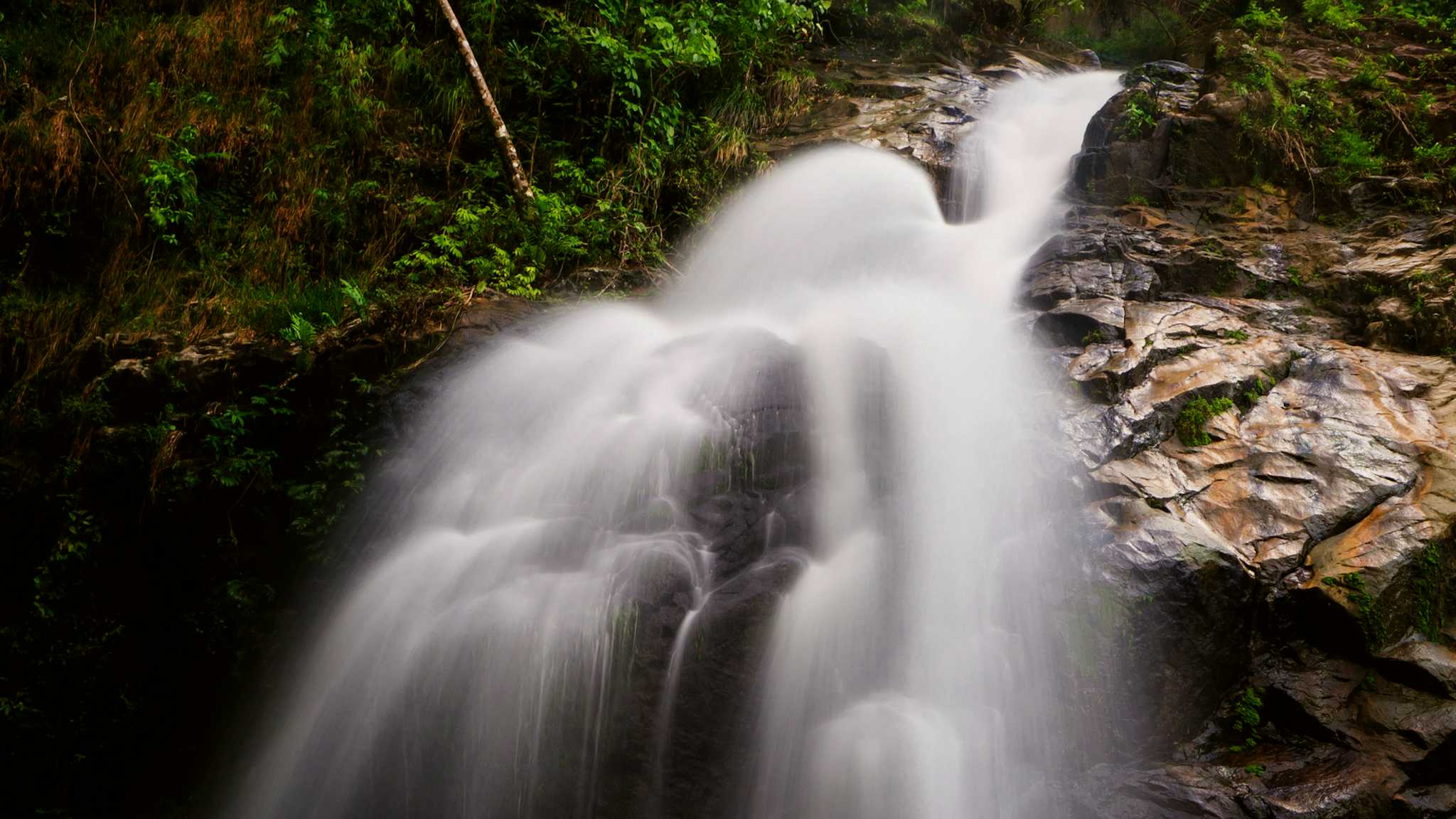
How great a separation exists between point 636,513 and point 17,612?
3866mm

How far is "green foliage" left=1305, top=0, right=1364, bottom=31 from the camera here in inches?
295

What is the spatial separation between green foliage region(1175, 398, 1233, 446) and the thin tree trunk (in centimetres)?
554

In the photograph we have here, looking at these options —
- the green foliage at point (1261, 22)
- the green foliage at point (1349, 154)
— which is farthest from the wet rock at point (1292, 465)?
the green foliage at point (1261, 22)

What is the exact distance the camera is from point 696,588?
375 cm

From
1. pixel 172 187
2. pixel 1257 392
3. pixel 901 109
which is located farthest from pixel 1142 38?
pixel 172 187

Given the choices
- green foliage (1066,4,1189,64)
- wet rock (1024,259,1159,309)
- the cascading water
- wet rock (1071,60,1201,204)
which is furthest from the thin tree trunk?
green foliage (1066,4,1189,64)

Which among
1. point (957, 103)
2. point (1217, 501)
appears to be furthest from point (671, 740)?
point (957, 103)

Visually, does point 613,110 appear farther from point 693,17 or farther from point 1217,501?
point 1217,501

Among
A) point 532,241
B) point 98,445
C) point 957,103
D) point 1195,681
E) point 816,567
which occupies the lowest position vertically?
point 1195,681

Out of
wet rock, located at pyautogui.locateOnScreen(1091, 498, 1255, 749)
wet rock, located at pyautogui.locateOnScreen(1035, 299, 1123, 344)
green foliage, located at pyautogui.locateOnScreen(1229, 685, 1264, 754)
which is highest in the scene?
wet rock, located at pyautogui.locateOnScreen(1035, 299, 1123, 344)

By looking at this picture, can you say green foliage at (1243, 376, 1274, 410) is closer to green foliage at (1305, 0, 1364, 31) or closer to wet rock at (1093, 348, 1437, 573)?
wet rock at (1093, 348, 1437, 573)

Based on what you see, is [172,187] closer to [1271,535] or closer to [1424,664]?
[1271,535]

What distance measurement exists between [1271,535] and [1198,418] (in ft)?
2.97

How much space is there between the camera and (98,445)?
180 inches
